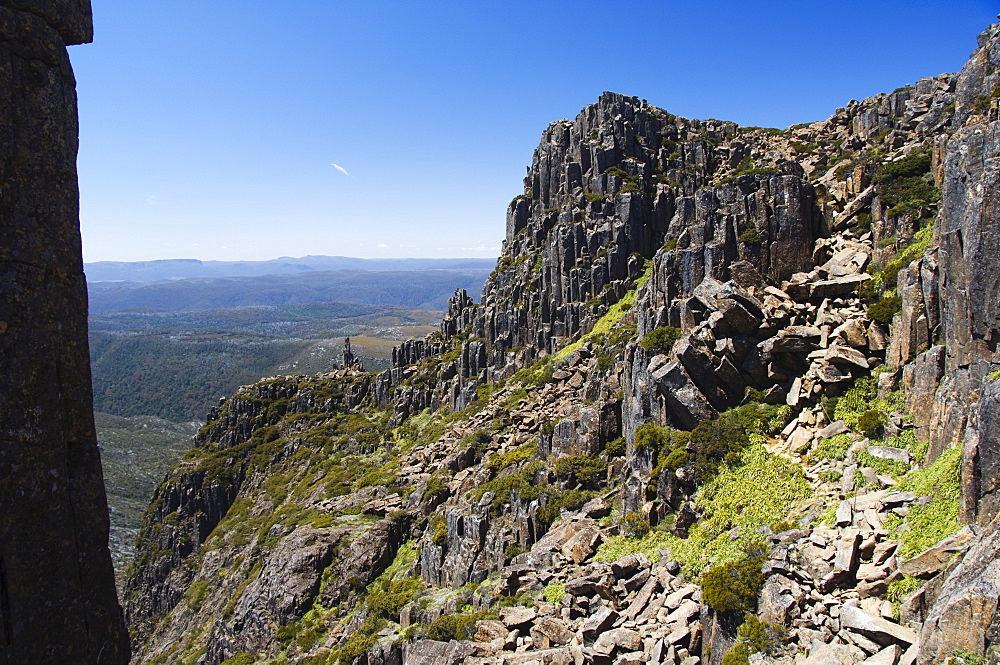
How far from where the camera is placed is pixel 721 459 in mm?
27984

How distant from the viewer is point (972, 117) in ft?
90.5

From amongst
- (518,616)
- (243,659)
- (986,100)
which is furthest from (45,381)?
(243,659)

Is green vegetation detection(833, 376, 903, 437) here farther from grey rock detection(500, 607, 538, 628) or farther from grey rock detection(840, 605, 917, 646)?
grey rock detection(500, 607, 538, 628)

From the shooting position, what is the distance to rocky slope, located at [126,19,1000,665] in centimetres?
1775

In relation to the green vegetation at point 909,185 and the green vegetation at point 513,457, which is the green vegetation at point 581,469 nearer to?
the green vegetation at point 513,457

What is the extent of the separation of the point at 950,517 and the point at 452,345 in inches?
3401

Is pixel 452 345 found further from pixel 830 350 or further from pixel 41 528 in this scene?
pixel 41 528

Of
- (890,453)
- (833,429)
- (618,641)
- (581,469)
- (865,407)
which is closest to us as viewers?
(618,641)

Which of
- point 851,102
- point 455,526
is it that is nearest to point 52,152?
point 455,526

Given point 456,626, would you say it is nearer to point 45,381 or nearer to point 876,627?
point 876,627

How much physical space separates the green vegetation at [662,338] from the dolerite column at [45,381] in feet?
100

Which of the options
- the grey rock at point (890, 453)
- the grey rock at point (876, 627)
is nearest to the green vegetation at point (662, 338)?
the grey rock at point (890, 453)

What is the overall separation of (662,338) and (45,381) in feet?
104

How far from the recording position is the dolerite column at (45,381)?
9.05 meters
